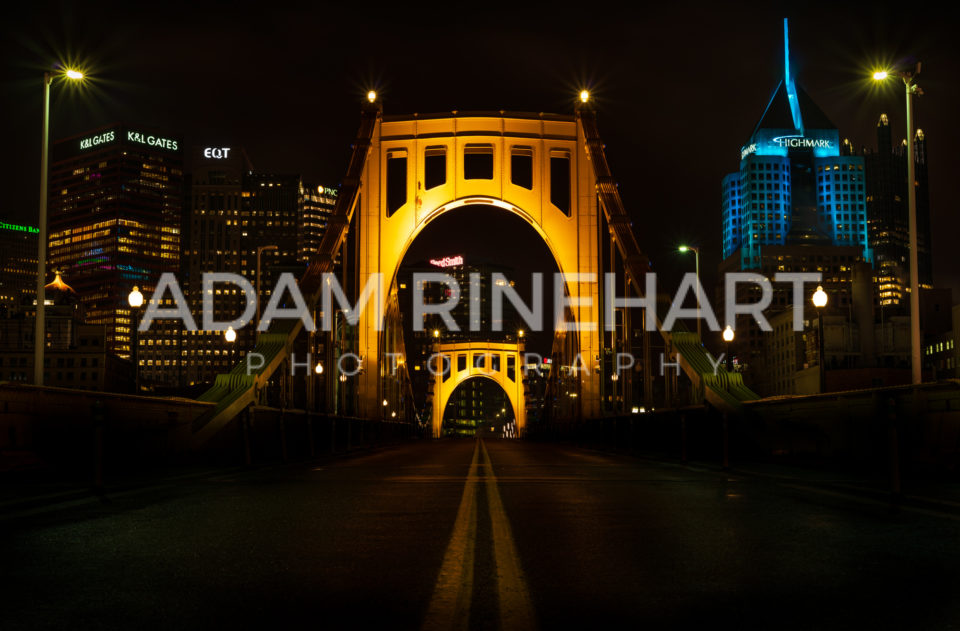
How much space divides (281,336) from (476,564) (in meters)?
28.1

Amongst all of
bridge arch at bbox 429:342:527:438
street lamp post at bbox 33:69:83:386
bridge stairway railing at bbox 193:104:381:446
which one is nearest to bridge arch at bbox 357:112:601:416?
bridge stairway railing at bbox 193:104:381:446

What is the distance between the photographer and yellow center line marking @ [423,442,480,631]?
13.8 ft

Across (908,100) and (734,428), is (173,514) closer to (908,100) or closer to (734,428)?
(734,428)

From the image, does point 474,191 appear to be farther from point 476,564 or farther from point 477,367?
point 477,367

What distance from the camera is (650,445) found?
31016 mm

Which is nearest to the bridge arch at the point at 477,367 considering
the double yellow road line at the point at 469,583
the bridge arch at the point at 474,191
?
the bridge arch at the point at 474,191

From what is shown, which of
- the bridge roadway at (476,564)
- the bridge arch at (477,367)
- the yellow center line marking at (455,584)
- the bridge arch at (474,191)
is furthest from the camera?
the bridge arch at (477,367)

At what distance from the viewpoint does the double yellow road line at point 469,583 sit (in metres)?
4.22

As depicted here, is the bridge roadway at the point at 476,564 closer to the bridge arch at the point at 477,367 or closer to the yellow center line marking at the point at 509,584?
the yellow center line marking at the point at 509,584

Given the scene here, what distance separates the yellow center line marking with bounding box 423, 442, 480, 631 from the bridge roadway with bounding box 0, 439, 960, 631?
0.6 inches

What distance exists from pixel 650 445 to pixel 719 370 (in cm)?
353

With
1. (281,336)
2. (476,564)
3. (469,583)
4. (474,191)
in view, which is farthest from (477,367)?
(469,583)

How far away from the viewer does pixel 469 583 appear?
5.08 meters

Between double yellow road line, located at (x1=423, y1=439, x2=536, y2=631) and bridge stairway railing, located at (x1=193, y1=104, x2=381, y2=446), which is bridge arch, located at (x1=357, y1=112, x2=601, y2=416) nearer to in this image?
bridge stairway railing, located at (x1=193, y1=104, x2=381, y2=446)
